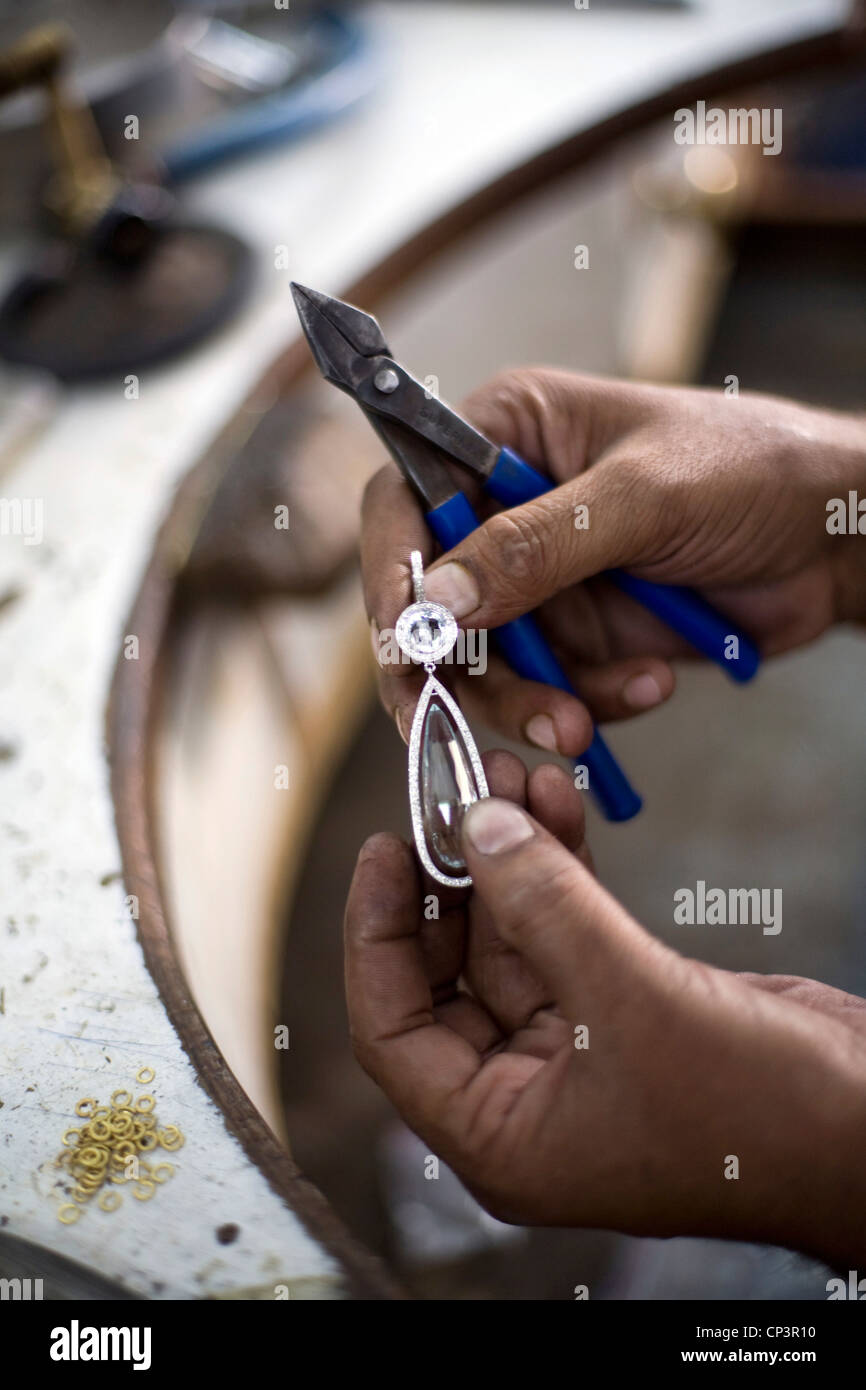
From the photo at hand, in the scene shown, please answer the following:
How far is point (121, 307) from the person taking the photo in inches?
35.7

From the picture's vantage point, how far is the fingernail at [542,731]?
0.63 metres

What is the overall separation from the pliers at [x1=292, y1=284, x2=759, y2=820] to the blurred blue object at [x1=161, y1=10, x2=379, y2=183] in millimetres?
652

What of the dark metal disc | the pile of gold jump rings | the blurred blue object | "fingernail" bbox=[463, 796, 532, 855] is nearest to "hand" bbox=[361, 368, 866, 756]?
"fingernail" bbox=[463, 796, 532, 855]

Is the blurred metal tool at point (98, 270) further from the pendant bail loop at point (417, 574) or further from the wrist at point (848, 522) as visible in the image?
the wrist at point (848, 522)

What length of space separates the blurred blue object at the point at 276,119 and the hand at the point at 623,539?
615 mm

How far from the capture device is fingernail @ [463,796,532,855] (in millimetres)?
463

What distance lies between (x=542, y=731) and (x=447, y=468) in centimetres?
17

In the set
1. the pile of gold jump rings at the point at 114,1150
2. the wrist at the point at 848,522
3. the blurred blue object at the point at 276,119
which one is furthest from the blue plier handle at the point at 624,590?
the blurred blue object at the point at 276,119

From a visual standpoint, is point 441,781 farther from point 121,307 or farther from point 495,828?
point 121,307

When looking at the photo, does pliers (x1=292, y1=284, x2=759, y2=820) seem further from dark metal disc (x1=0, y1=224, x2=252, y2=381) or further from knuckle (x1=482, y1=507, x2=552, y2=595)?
dark metal disc (x1=0, y1=224, x2=252, y2=381)

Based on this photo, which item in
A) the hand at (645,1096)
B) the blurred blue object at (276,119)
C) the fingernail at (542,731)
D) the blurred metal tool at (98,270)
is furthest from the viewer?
the blurred blue object at (276,119)

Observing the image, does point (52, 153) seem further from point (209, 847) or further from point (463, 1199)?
point (463, 1199)

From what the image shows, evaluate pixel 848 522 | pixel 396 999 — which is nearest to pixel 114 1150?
pixel 396 999

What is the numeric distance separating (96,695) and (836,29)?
3.68ft
